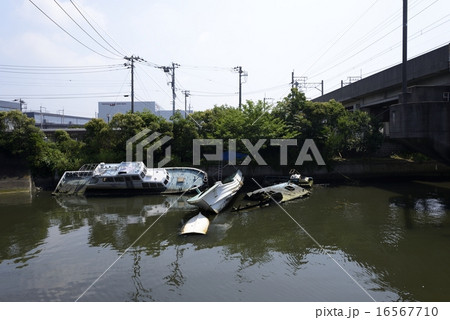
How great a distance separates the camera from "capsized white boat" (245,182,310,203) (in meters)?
19.9

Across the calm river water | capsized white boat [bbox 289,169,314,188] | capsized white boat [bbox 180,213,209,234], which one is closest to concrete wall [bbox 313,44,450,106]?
the calm river water

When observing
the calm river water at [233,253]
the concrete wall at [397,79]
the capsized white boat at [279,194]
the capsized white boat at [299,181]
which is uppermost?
the concrete wall at [397,79]

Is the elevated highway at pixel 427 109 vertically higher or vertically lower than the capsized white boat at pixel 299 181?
higher

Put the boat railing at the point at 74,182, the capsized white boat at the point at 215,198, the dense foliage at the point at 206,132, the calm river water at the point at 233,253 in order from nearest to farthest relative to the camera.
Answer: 1. the calm river water at the point at 233,253
2. the capsized white boat at the point at 215,198
3. the boat railing at the point at 74,182
4. the dense foliage at the point at 206,132

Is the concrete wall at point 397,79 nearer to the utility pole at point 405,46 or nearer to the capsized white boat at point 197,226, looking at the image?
the utility pole at point 405,46

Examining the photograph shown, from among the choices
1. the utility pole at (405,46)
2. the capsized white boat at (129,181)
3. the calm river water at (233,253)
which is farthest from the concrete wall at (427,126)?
the capsized white boat at (129,181)

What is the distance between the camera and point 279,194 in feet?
65.7

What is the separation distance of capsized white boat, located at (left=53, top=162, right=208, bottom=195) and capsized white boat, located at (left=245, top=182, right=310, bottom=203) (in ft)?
15.2

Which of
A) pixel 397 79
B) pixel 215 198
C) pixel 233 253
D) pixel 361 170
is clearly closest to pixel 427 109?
→ pixel 397 79

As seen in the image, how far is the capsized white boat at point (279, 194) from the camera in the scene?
1989 cm

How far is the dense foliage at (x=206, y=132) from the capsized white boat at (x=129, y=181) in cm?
414

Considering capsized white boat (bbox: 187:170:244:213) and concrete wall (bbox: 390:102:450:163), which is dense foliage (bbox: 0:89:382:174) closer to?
concrete wall (bbox: 390:102:450:163)

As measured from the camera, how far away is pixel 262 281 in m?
9.23

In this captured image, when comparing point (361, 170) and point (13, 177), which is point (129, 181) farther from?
point (361, 170)
